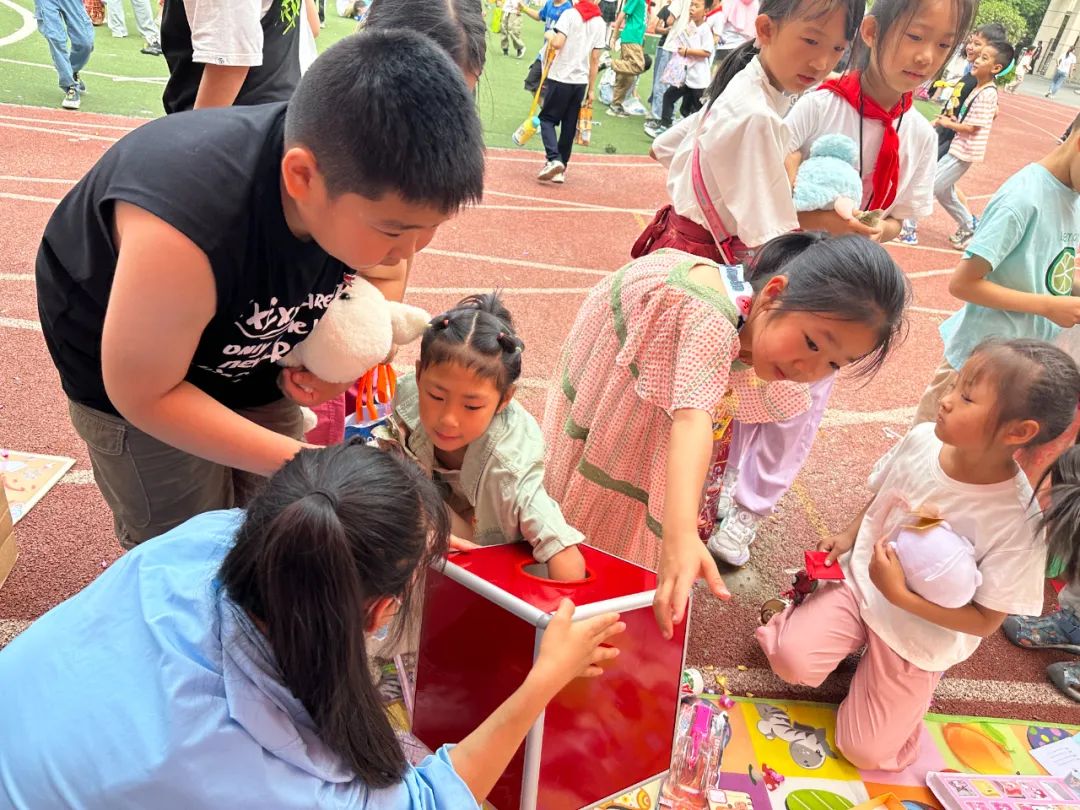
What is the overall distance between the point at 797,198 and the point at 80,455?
230 centimetres

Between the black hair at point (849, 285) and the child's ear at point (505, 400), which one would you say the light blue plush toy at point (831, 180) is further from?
the child's ear at point (505, 400)

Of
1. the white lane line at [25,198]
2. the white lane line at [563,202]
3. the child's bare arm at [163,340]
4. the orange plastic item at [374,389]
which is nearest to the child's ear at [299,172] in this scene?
the child's bare arm at [163,340]

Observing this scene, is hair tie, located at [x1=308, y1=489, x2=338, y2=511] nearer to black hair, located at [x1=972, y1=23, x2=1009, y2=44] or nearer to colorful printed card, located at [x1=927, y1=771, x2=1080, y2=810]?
colorful printed card, located at [x1=927, y1=771, x2=1080, y2=810]

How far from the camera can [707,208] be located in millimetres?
2150

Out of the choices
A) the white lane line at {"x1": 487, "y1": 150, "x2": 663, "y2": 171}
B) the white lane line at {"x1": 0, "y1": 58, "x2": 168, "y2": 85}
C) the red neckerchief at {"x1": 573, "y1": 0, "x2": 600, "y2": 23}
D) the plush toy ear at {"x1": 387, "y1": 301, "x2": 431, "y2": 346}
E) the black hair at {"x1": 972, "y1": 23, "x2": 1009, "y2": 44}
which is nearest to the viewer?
the plush toy ear at {"x1": 387, "y1": 301, "x2": 431, "y2": 346}

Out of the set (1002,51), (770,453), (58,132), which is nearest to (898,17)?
(770,453)

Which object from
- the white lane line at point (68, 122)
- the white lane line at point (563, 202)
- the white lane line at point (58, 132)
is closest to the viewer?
the white lane line at point (58, 132)

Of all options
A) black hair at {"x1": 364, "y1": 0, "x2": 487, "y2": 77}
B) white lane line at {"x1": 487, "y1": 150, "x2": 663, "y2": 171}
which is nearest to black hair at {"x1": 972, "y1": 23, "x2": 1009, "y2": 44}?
white lane line at {"x1": 487, "y1": 150, "x2": 663, "y2": 171}

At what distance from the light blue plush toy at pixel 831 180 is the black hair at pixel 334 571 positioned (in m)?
1.52

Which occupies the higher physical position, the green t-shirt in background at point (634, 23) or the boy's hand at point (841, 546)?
the green t-shirt in background at point (634, 23)

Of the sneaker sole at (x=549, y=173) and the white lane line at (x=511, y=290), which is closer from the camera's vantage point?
the white lane line at (x=511, y=290)

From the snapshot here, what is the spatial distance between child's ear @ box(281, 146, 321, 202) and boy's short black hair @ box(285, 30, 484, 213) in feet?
0.04

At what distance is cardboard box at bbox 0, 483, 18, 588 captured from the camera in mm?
2020

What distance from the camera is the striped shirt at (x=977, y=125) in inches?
228
